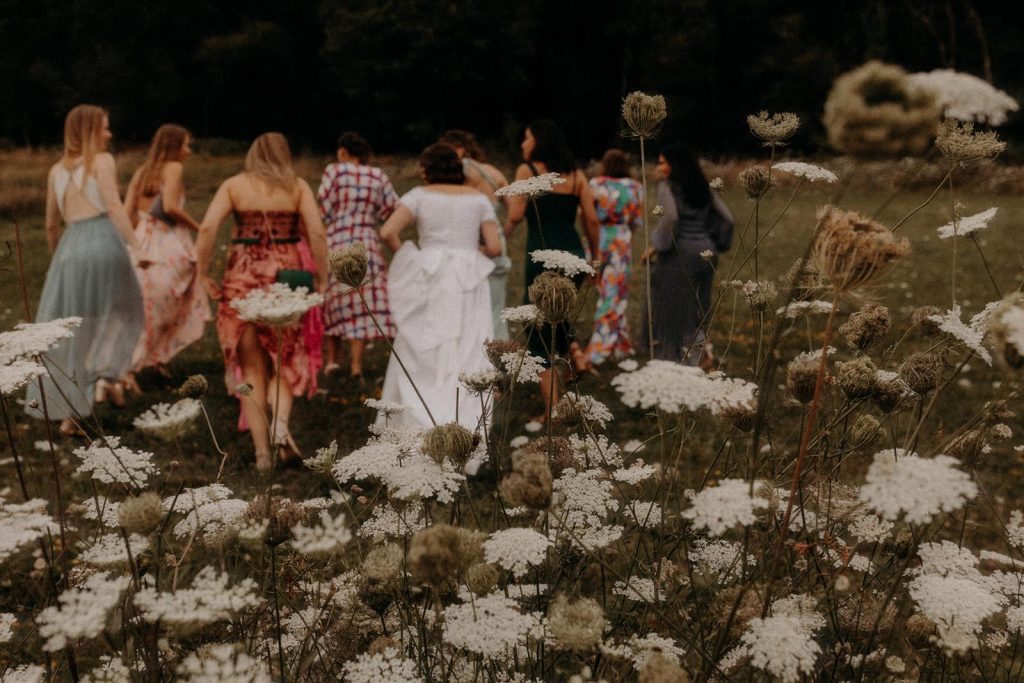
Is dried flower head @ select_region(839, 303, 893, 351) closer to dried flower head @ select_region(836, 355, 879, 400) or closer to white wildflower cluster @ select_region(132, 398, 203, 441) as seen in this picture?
dried flower head @ select_region(836, 355, 879, 400)

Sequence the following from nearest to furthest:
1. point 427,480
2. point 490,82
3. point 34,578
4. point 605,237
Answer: point 427,480, point 34,578, point 605,237, point 490,82

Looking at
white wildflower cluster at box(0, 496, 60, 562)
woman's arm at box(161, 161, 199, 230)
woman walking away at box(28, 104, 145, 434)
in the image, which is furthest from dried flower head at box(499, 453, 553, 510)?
woman's arm at box(161, 161, 199, 230)

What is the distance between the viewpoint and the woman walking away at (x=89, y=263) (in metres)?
5.70

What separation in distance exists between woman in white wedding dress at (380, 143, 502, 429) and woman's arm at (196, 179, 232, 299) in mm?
1012

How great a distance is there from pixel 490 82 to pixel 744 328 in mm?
33843

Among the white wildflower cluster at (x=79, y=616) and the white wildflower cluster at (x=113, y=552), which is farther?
the white wildflower cluster at (x=113, y=552)

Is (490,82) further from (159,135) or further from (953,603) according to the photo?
(953,603)

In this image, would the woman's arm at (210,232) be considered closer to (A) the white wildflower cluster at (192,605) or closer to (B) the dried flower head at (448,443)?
(B) the dried flower head at (448,443)

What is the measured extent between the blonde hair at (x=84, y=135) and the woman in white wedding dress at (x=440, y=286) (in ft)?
7.14

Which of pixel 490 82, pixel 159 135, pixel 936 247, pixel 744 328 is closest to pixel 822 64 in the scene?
pixel 490 82

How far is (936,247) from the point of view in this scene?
Answer: 578 inches

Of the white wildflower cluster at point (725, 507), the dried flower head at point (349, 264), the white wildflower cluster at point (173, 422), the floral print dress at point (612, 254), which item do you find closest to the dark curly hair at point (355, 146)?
the floral print dress at point (612, 254)

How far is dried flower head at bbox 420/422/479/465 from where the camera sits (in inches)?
63.1

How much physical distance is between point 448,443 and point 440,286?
3.90 metres
